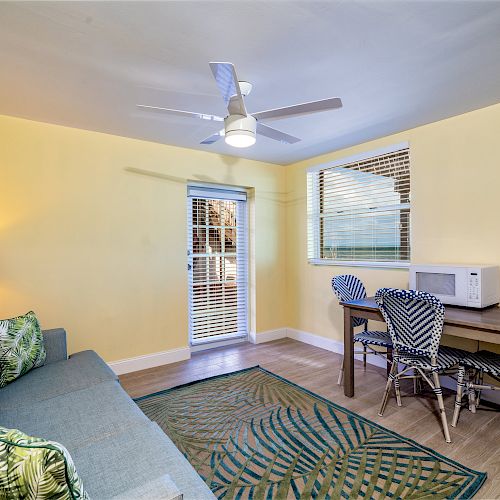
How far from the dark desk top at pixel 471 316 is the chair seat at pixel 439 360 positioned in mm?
298

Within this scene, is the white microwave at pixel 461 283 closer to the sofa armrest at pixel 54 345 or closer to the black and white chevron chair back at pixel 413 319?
the black and white chevron chair back at pixel 413 319

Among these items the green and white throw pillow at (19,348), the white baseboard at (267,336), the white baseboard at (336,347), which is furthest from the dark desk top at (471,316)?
the green and white throw pillow at (19,348)

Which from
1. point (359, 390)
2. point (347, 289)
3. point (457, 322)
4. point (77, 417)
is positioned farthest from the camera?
point (347, 289)

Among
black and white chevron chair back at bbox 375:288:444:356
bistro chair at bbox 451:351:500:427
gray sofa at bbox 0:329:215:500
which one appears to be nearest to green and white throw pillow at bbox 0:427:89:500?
gray sofa at bbox 0:329:215:500

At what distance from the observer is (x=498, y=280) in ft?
8.51

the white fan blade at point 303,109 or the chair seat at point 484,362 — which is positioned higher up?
the white fan blade at point 303,109

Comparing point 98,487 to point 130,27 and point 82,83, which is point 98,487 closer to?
point 130,27

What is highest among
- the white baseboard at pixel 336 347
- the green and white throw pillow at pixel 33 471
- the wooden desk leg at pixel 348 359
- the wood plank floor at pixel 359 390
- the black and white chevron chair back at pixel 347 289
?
the black and white chevron chair back at pixel 347 289

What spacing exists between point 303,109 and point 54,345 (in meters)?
2.46

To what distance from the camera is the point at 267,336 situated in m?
4.44

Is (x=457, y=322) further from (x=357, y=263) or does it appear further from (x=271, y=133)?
(x=271, y=133)

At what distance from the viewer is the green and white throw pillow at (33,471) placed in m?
0.73

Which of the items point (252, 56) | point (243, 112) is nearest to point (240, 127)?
point (243, 112)

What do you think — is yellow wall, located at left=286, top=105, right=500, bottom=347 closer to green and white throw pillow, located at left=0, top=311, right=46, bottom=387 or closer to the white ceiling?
the white ceiling
